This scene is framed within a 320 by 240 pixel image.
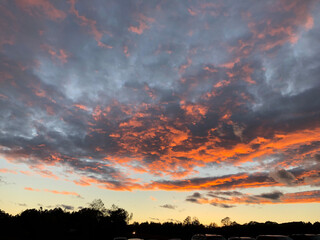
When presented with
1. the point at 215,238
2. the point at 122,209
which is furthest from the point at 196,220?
the point at 215,238

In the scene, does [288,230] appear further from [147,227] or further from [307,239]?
[147,227]

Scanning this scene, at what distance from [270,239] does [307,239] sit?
11.4 feet

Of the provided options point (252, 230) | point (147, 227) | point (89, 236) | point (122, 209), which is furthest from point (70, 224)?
point (147, 227)

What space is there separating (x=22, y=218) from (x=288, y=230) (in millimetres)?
84422

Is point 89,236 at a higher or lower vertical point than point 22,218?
lower

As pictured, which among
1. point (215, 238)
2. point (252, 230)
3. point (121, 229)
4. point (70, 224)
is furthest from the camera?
point (121, 229)

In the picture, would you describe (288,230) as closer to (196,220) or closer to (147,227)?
(147,227)

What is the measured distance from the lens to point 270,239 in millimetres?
13594

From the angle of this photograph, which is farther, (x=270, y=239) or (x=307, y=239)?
(x=307, y=239)

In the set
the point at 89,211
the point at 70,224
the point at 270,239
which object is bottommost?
the point at 270,239

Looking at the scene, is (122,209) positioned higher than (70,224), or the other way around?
(122,209)

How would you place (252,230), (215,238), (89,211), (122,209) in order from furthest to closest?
1. (122,209)
2. (89,211)
3. (252,230)
4. (215,238)

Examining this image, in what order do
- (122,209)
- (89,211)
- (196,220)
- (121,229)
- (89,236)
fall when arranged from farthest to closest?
1. (196,220)
2. (122,209)
3. (89,211)
4. (121,229)
5. (89,236)

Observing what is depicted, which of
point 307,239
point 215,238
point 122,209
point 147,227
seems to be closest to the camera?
point 307,239
